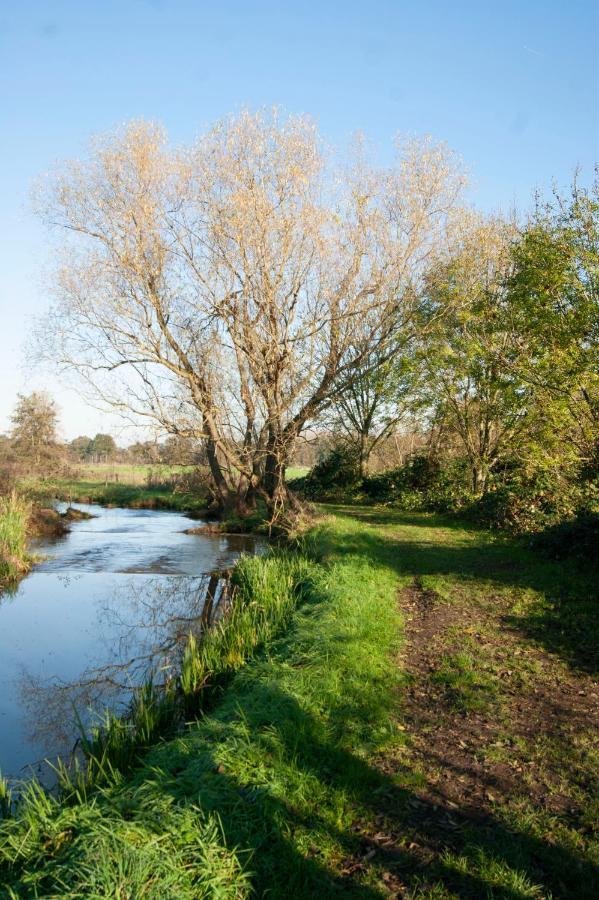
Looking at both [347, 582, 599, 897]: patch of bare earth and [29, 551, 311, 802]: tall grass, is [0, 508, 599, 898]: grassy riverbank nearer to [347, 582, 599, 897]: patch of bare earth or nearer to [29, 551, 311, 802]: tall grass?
[347, 582, 599, 897]: patch of bare earth

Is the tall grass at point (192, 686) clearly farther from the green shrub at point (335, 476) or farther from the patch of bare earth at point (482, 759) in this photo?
the green shrub at point (335, 476)

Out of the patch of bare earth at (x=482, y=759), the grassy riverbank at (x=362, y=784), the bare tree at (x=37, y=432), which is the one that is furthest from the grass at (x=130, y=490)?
the patch of bare earth at (x=482, y=759)

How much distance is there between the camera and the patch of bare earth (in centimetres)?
384

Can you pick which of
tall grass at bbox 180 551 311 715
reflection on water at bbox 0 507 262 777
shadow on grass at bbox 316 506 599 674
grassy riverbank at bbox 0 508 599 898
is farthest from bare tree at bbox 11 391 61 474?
grassy riverbank at bbox 0 508 599 898

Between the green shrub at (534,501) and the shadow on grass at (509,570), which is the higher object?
the green shrub at (534,501)

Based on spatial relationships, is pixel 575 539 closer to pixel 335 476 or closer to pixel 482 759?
pixel 482 759

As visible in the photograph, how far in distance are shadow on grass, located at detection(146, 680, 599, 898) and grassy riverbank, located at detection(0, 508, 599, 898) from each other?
11mm

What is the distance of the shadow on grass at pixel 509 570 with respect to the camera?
767 cm

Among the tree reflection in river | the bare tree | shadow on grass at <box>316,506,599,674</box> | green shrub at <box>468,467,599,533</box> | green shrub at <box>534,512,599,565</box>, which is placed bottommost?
the tree reflection in river

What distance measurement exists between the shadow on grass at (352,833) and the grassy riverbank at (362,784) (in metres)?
0.01

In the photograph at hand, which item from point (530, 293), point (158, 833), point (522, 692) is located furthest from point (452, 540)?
point (158, 833)

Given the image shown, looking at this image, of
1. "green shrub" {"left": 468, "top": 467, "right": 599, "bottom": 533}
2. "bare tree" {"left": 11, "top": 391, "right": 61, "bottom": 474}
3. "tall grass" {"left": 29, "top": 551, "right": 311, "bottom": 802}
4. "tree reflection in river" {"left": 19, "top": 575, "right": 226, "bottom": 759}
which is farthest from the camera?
"bare tree" {"left": 11, "top": 391, "right": 61, "bottom": 474}

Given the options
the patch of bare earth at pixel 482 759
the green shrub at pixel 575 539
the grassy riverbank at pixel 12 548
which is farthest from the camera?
the grassy riverbank at pixel 12 548

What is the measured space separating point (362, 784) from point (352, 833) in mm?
505
